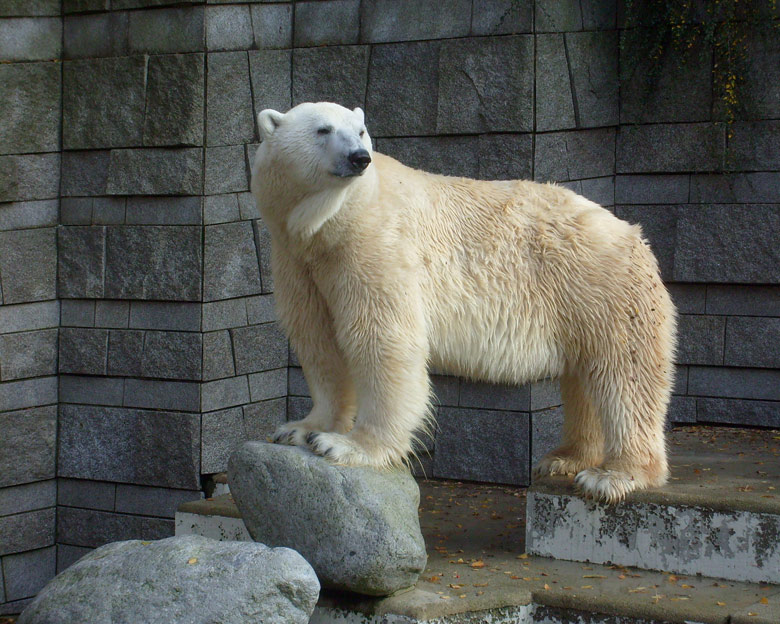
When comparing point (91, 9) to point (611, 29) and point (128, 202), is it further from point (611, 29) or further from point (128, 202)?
point (611, 29)

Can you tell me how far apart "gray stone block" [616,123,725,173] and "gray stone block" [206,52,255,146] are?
2.22m

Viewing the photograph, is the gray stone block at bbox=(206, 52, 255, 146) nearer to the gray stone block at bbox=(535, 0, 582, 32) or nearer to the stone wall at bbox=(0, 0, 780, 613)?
the stone wall at bbox=(0, 0, 780, 613)

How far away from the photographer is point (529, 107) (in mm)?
5309

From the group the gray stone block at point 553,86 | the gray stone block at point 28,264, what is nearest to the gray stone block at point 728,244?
the gray stone block at point 553,86

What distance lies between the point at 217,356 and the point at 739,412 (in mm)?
3101

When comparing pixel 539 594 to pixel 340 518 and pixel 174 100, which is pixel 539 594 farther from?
pixel 174 100

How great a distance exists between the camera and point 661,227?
6.02 m

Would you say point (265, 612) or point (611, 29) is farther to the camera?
point (611, 29)

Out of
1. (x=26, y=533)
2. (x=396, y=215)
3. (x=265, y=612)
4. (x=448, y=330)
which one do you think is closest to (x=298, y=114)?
(x=396, y=215)

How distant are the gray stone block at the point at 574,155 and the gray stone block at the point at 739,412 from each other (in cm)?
153

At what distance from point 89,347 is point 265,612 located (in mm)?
2808

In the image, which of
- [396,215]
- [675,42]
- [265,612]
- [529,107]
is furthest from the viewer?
[675,42]

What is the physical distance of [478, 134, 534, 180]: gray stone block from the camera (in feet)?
17.5

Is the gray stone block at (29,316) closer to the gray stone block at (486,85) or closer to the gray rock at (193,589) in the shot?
the gray rock at (193,589)
